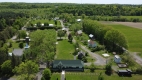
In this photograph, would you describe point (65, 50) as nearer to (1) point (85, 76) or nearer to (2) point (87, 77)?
(1) point (85, 76)

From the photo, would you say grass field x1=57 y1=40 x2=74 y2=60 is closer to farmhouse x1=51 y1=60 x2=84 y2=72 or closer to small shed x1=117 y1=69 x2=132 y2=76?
farmhouse x1=51 y1=60 x2=84 y2=72

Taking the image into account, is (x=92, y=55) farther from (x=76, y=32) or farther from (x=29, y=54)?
(x=76, y=32)

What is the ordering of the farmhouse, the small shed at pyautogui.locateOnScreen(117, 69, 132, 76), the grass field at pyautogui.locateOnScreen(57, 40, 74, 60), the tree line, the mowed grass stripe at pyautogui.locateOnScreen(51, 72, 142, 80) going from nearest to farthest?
the mowed grass stripe at pyautogui.locateOnScreen(51, 72, 142, 80), the small shed at pyautogui.locateOnScreen(117, 69, 132, 76), the farmhouse, the grass field at pyautogui.locateOnScreen(57, 40, 74, 60), the tree line

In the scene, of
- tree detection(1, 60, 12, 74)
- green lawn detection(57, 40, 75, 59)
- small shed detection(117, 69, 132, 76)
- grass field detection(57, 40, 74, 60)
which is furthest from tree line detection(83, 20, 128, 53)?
tree detection(1, 60, 12, 74)

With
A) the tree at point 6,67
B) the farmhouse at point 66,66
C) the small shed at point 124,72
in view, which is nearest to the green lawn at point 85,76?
the small shed at point 124,72

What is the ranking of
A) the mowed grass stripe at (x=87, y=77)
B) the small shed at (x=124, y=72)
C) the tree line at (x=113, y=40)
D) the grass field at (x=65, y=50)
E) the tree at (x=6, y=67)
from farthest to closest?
the tree line at (x=113, y=40), the grass field at (x=65, y=50), the small shed at (x=124, y=72), the tree at (x=6, y=67), the mowed grass stripe at (x=87, y=77)

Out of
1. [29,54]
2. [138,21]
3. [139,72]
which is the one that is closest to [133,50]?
[139,72]

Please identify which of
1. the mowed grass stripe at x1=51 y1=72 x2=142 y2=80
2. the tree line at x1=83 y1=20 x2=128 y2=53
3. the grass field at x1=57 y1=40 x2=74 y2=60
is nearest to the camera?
the mowed grass stripe at x1=51 y1=72 x2=142 y2=80

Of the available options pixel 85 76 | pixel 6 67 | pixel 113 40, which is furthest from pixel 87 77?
pixel 113 40

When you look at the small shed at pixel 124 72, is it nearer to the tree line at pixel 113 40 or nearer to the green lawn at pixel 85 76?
the green lawn at pixel 85 76

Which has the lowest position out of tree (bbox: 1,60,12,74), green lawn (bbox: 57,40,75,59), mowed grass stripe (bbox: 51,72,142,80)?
mowed grass stripe (bbox: 51,72,142,80)
